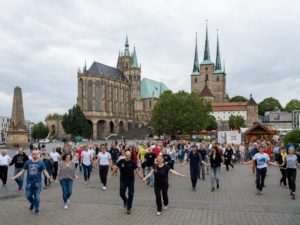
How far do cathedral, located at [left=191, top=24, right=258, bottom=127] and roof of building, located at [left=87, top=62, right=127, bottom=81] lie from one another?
3735 centimetres

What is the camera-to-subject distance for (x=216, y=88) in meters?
148

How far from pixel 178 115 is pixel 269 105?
87.5m

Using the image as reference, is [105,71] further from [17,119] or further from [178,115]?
[17,119]

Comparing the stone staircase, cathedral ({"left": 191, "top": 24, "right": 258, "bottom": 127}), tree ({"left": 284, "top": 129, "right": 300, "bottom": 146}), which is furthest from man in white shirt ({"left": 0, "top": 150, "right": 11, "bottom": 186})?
cathedral ({"left": 191, "top": 24, "right": 258, "bottom": 127})

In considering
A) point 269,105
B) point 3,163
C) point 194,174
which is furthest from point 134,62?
point 194,174

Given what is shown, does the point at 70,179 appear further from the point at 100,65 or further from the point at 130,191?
the point at 100,65

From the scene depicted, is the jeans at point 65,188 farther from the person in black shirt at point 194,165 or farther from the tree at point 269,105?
the tree at point 269,105

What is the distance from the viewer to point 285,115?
121500 mm

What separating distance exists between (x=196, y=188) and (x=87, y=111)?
280 ft

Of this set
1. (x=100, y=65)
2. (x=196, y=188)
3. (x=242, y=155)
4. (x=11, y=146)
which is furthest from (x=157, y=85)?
(x=196, y=188)

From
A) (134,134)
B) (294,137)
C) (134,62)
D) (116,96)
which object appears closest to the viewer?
(294,137)

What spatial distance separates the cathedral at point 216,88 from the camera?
141375 mm

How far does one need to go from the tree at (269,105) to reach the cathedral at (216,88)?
12655mm

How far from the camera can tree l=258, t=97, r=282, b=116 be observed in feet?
501
